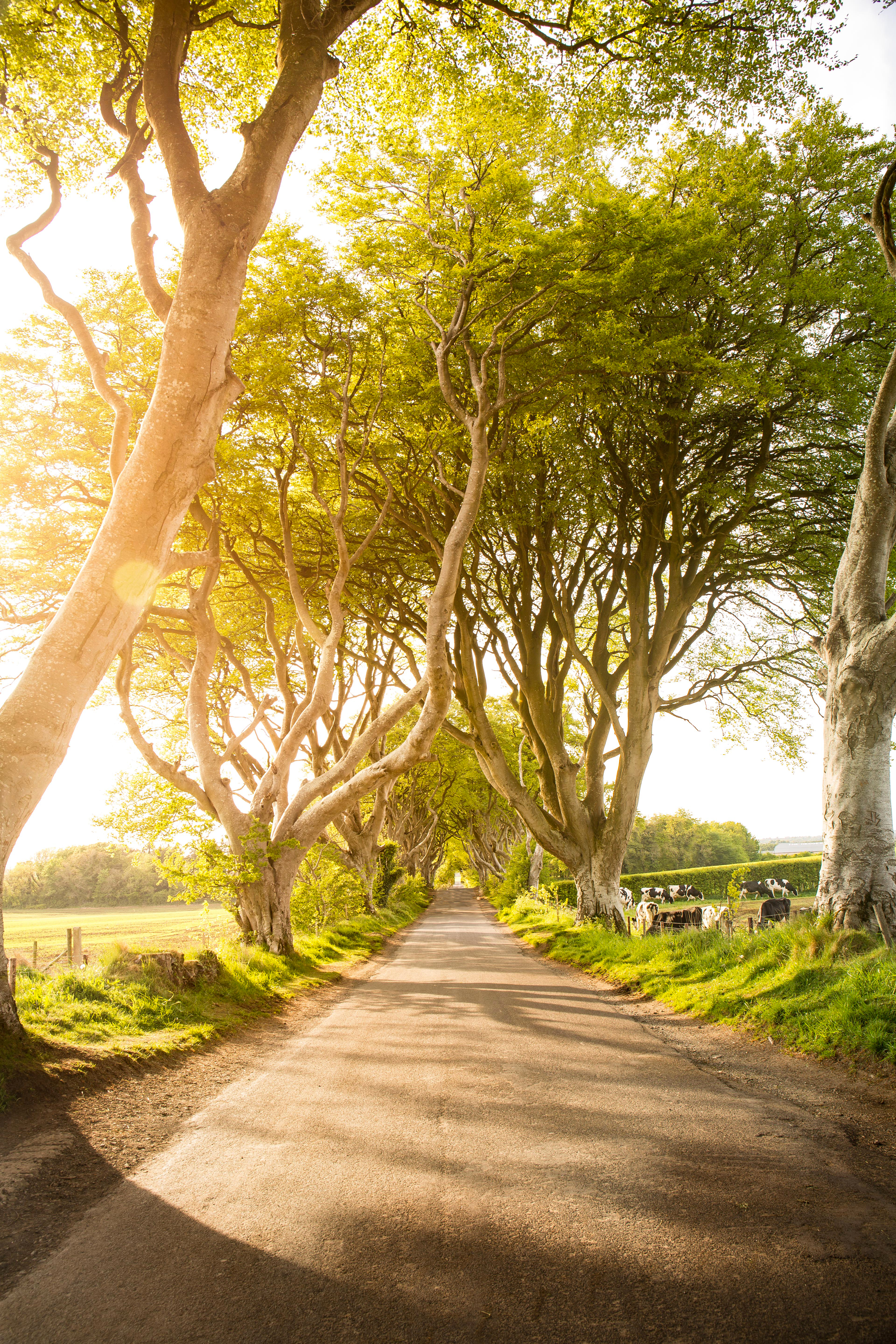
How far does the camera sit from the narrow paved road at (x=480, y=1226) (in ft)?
7.98

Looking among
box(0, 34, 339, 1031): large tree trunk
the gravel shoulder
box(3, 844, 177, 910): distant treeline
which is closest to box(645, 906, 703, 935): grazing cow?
the gravel shoulder

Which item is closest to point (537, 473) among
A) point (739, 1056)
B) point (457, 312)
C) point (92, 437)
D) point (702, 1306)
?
point (457, 312)

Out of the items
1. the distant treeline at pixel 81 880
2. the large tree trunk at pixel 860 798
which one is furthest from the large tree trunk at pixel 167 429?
the distant treeline at pixel 81 880

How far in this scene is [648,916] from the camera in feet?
Answer: 47.3

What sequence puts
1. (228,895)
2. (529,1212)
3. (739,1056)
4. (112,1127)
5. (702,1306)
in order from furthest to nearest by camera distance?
1. (228,895)
2. (739,1056)
3. (112,1127)
4. (529,1212)
5. (702,1306)

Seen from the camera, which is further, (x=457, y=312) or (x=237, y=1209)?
(x=457, y=312)

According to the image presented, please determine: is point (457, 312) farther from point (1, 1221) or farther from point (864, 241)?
point (1, 1221)

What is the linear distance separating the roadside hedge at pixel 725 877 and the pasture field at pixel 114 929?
26031mm

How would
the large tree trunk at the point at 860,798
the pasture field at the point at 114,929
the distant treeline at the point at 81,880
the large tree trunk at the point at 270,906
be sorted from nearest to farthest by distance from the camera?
the large tree trunk at the point at 860,798 < the pasture field at the point at 114,929 < the large tree trunk at the point at 270,906 < the distant treeline at the point at 81,880

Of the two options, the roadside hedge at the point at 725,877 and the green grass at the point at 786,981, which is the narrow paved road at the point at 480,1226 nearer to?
the green grass at the point at 786,981

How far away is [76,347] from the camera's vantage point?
11.4 metres

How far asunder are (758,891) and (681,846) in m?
63.9

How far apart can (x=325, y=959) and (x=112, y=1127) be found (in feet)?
31.8

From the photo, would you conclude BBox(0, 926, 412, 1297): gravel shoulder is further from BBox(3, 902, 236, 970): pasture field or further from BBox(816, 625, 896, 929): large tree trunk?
BBox(816, 625, 896, 929): large tree trunk
